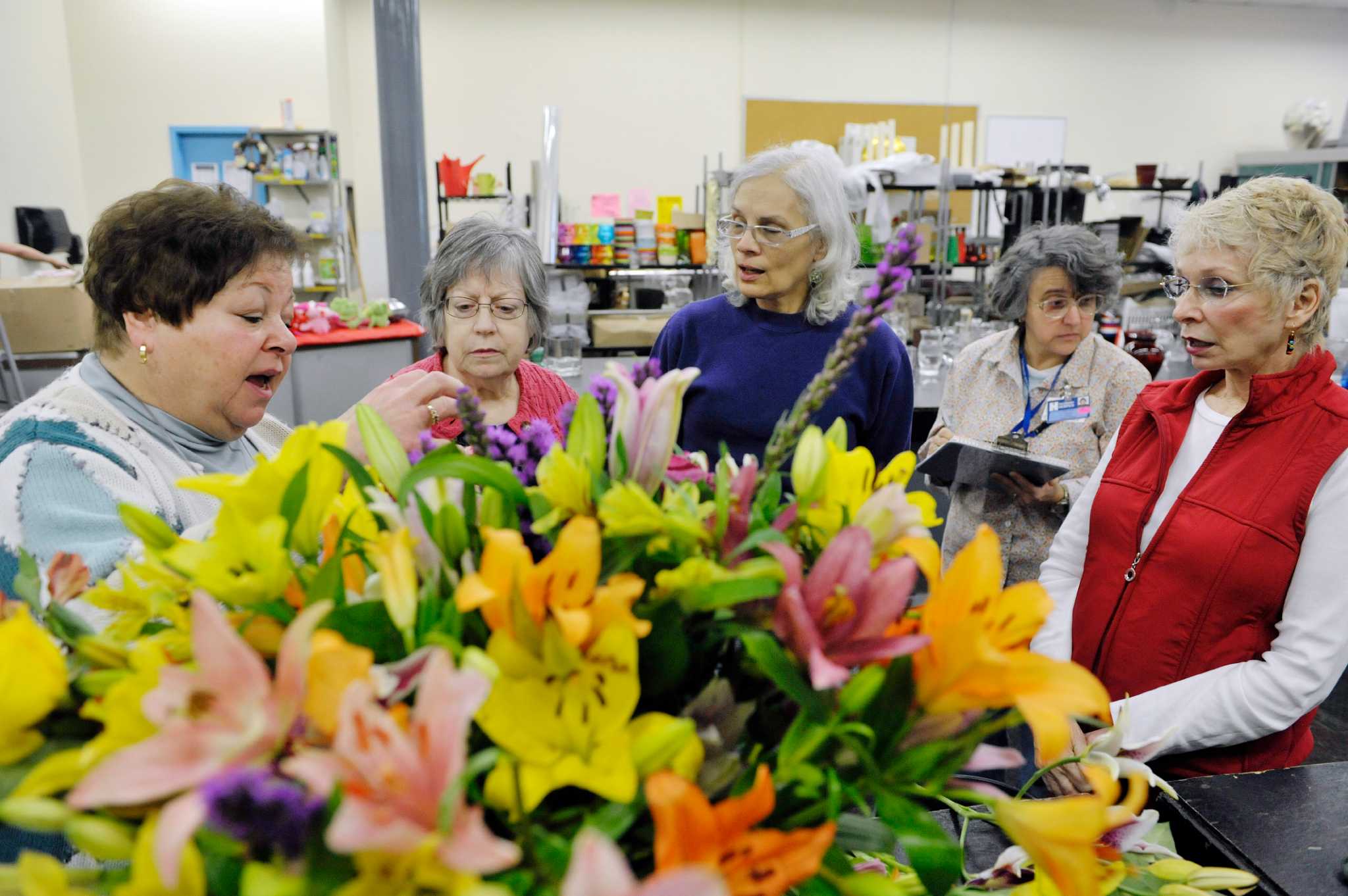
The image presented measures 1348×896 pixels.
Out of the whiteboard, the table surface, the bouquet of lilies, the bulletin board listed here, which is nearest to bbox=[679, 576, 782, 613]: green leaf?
the bouquet of lilies

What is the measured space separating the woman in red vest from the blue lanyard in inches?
28.2

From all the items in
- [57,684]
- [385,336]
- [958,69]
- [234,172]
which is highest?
[958,69]

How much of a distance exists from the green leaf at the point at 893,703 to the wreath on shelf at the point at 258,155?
822 centimetres

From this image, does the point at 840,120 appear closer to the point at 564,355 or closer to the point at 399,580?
the point at 564,355

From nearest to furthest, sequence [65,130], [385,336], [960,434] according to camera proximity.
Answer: [960,434], [385,336], [65,130]

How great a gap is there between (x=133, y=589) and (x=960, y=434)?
85.0 inches

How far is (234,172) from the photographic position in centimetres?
776

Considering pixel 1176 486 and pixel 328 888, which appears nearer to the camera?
pixel 328 888

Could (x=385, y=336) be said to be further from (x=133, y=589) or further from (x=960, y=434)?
(x=133, y=589)

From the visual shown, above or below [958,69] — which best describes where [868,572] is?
below

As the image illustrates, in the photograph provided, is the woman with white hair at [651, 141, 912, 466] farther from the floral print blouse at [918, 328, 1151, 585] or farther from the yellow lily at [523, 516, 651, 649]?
the yellow lily at [523, 516, 651, 649]

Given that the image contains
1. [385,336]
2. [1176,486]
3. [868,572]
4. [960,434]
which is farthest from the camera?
[385,336]

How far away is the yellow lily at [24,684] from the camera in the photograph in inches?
17.0

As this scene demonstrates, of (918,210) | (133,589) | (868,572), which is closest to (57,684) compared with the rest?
(133,589)
